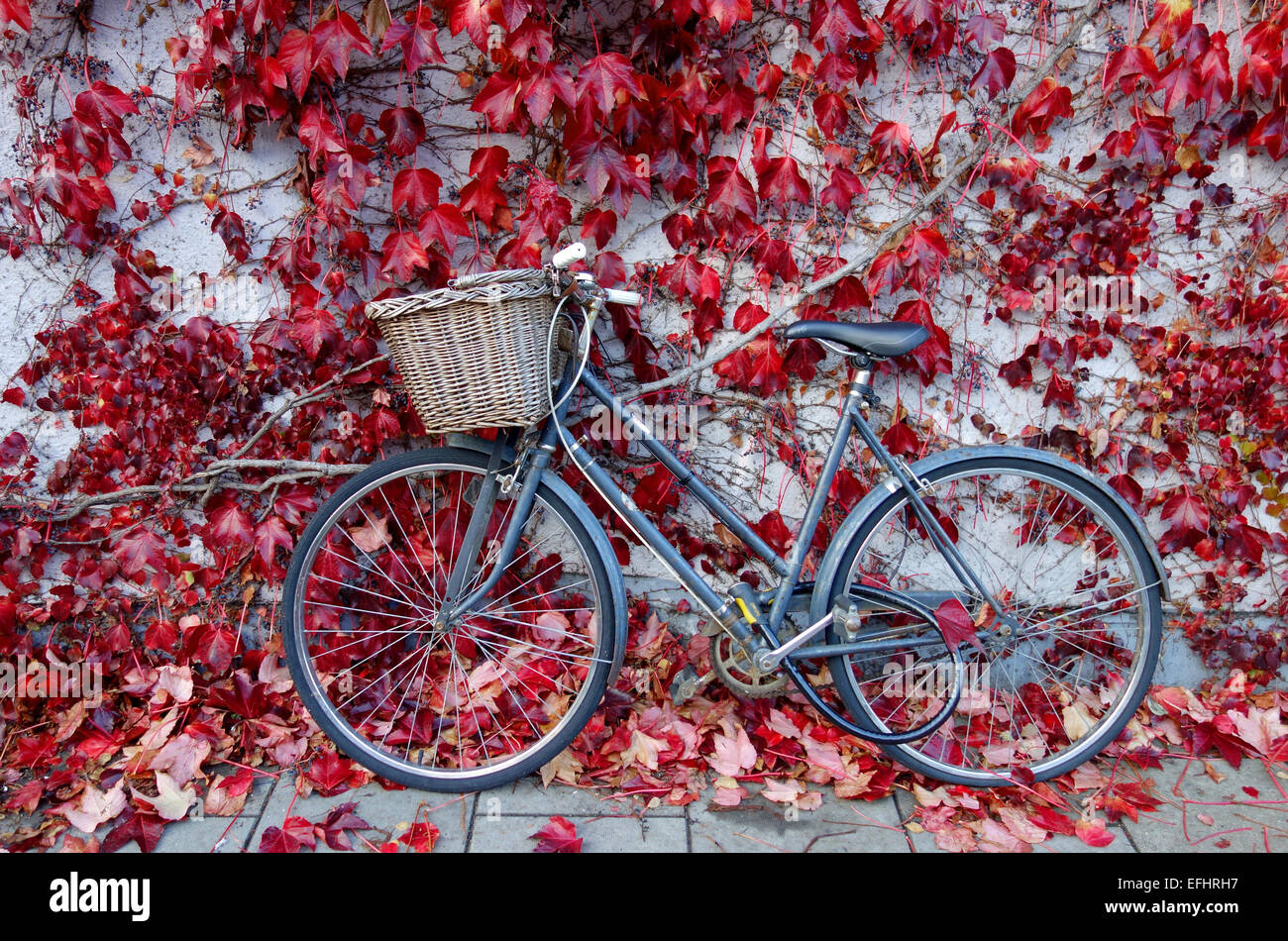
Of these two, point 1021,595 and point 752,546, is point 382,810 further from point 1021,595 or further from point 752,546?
point 1021,595

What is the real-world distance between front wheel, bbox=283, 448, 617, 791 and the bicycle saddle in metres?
0.88

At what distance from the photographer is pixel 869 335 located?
2330 mm

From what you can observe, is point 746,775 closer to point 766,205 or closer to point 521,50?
point 766,205

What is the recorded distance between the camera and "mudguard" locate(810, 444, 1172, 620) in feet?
7.85

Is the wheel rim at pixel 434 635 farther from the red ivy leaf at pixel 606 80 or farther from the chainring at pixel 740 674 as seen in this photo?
the red ivy leaf at pixel 606 80

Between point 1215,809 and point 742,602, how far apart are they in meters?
1.53

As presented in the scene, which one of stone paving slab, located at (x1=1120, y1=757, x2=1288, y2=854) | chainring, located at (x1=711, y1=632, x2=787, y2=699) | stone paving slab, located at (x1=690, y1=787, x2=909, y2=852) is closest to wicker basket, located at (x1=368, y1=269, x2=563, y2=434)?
chainring, located at (x1=711, y1=632, x2=787, y2=699)

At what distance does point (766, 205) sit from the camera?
9.02 ft

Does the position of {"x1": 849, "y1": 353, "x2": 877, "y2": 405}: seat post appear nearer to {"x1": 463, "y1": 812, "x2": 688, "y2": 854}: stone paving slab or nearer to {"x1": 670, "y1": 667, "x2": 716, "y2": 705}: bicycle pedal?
{"x1": 670, "y1": 667, "x2": 716, "y2": 705}: bicycle pedal

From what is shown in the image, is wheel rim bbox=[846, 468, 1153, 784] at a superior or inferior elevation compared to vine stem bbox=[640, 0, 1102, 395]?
inferior

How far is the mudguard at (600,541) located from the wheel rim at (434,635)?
0.63ft

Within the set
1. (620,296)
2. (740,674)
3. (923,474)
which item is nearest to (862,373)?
(923,474)
